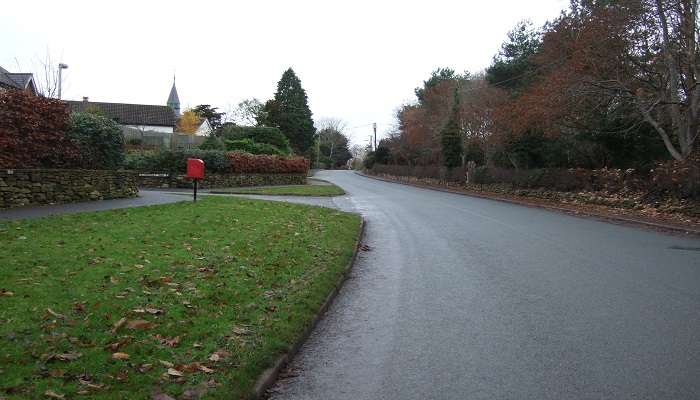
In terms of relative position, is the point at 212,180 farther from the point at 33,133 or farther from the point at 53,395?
the point at 53,395

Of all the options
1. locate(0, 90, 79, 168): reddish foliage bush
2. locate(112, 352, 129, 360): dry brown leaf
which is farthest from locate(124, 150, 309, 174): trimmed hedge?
locate(112, 352, 129, 360): dry brown leaf

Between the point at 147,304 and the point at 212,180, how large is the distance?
26.2m

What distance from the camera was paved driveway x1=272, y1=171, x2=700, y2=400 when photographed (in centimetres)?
443

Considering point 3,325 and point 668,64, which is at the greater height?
point 668,64

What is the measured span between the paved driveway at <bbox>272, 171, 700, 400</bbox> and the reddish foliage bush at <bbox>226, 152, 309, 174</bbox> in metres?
23.3

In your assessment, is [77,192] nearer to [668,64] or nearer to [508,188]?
[668,64]

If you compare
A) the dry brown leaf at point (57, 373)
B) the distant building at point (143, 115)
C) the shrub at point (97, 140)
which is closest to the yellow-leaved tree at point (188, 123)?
the distant building at point (143, 115)

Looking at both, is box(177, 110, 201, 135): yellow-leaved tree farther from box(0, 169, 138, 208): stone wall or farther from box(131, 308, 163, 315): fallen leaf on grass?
box(131, 308, 163, 315): fallen leaf on grass

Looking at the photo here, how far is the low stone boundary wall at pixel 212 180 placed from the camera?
29141 millimetres

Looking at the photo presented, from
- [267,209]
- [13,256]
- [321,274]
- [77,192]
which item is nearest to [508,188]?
[267,209]

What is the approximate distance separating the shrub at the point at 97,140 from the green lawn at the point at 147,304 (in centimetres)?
566

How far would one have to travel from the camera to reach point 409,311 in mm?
6715

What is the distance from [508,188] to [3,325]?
3082cm

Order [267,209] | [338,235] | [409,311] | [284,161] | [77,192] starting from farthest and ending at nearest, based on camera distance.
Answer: [284,161] < [267,209] < [77,192] < [338,235] < [409,311]
